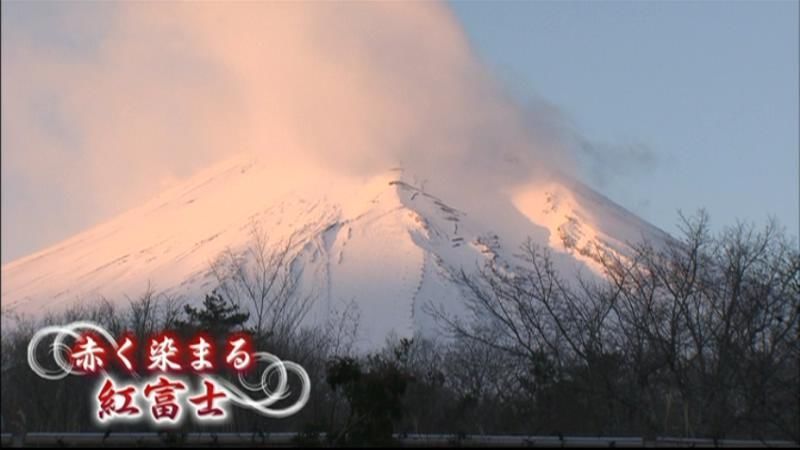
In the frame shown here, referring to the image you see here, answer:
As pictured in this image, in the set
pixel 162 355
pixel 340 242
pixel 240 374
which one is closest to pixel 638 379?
pixel 240 374

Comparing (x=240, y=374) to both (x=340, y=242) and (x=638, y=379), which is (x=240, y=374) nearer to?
→ (x=638, y=379)

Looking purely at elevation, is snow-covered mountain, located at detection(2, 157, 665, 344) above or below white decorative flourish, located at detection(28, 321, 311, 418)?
above

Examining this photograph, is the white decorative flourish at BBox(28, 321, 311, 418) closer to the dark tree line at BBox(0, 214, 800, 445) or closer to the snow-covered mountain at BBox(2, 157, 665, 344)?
the dark tree line at BBox(0, 214, 800, 445)

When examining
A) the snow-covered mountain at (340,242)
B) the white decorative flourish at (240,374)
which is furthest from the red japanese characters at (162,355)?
the snow-covered mountain at (340,242)

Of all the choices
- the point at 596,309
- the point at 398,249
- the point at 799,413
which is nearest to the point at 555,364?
the point at 596,309

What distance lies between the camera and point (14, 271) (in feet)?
314

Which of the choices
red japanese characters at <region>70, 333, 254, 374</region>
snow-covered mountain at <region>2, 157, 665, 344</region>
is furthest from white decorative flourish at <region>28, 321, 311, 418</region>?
snow-covered mountain at <region>2, 157, 665, 344</region>

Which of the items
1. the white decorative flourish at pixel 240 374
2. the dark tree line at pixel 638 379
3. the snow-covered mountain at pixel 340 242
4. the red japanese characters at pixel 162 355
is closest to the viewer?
the red japanese characters at pixel 162 355

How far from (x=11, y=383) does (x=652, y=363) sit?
1253 centimetres

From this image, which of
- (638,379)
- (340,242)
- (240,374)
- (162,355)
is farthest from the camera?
(340,242)

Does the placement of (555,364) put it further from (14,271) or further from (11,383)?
(14,271)

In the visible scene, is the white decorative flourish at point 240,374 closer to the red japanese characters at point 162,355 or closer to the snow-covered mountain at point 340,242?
the red japanese characters at point 162,355

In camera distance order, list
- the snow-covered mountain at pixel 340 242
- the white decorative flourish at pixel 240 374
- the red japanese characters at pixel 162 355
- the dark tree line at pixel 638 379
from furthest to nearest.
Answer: the snow-covered mountain at pixel 340 242
the dark tree line at pixel 638 379
the white decorative flourish at pixel 240 374
the red japanese characters at pixel 162 355

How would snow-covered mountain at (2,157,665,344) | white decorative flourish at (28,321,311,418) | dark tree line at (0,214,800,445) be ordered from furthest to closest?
1. snow-covered mountain at (2,157,665,344)
2. dark tree line at (0,214,800,445)
3. white decorative flourish at (28,321,311,418)
